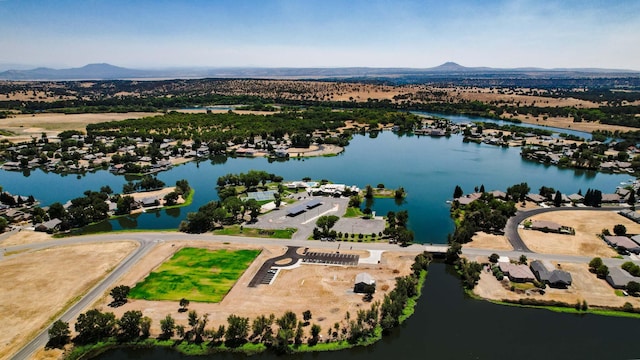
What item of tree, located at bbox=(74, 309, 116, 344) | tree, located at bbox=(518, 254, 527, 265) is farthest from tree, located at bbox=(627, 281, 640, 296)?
tree, located at bbox=(74, 309, 116, 344)

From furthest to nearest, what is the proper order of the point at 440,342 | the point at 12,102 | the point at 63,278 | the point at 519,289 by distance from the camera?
the point at 12,102
the point at 63,278
the point at 519,289
the point at 440,342

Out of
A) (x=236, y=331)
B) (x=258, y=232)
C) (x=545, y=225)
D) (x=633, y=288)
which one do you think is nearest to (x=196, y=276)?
(x=258, y=232)

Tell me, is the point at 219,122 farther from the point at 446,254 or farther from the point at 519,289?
the point at 519,289

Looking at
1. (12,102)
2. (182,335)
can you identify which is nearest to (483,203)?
(182,335)

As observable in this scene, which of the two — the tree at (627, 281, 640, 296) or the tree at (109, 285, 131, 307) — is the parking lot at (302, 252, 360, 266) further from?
the tree at (627, 281, 640, 296)

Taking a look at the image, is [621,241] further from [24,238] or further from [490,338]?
[24,238]

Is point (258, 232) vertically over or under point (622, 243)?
under

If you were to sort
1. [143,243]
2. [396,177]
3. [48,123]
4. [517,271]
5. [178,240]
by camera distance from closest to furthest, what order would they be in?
[517,271] < [143,243] < [178,240] < [396,177] < [48,123]
